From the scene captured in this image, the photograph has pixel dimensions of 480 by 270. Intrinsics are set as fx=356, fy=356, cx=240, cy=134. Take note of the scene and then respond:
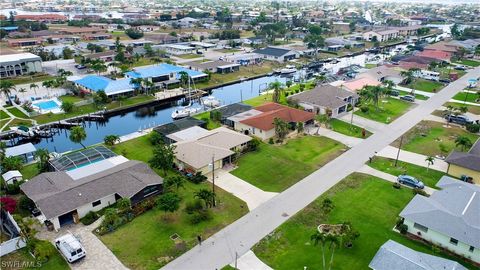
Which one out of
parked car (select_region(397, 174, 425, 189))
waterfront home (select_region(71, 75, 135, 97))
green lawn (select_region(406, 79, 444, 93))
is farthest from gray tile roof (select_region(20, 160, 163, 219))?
green lawn (select_region(406, 79, 444, 93))

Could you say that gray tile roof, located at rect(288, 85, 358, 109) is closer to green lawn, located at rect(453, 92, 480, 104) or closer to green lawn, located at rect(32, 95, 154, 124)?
green lawn, located at rect(453, 92, 480, 104)

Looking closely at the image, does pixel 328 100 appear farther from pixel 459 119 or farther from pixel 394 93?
pixel 459 119

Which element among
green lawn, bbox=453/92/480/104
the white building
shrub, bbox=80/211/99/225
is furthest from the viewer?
the white building

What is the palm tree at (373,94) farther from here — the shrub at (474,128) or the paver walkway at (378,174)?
the paver walkway at (378,174)

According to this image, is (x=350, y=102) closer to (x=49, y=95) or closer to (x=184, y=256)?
(x=184, y=256)

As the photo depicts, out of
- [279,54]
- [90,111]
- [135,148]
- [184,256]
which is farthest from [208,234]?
[279,54]

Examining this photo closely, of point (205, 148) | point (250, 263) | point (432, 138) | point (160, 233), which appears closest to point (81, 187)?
point (160, 233)

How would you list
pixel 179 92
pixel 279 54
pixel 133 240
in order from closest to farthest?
1. pixel 133 240
2. pixel 179 92
3. pixel 279 54
